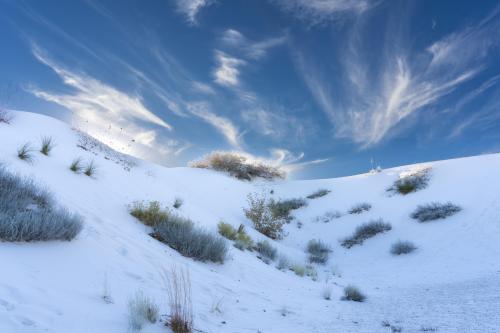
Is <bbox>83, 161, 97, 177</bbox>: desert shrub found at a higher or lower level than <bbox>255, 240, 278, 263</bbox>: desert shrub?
higher

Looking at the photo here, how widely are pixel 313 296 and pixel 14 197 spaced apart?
199 inches

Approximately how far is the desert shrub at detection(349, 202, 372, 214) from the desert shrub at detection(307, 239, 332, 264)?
2.89 m

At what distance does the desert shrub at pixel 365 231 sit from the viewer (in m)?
13.0

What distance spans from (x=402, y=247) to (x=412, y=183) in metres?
6.01

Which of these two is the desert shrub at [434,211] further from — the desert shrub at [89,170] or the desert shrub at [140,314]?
the desert shrub at [140,314]

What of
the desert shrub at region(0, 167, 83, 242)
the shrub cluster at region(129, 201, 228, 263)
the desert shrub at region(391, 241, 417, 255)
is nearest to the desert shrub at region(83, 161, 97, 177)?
the shrub cluster at region(129, 201, 228, 263)

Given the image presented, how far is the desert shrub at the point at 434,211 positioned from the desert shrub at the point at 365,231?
1134 mm

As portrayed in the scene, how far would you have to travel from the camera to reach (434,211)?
1218cm

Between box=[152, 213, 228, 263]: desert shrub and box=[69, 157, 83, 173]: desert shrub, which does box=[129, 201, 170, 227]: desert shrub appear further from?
box=[69, 157, 83, 173]: desert shrub

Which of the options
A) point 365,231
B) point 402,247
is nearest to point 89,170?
point 402,247

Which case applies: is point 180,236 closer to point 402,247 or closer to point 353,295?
point 353,295

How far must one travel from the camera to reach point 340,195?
19.0m

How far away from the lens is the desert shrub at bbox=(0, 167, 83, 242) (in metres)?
3.53

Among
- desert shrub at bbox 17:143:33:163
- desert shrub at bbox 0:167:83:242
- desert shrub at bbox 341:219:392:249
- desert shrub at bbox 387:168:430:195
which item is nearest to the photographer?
desert shrub at bbox 0:167:83:242
